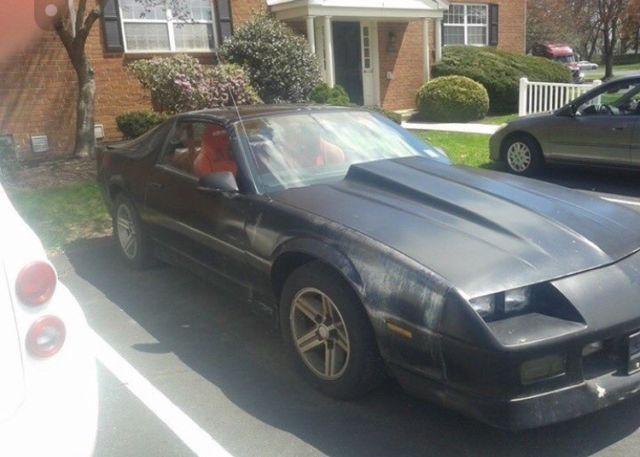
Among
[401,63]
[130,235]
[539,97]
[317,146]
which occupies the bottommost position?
[130,235]

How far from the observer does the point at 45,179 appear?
31.8ft

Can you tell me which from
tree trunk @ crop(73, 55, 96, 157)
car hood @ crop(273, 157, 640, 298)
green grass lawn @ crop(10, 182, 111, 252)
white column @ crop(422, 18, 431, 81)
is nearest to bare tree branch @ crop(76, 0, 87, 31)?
tree trunk @ crop(73, 55, 96, 157)

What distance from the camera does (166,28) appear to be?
44.0ft

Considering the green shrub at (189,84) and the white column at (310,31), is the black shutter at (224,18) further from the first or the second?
the green shrub at (189,84)

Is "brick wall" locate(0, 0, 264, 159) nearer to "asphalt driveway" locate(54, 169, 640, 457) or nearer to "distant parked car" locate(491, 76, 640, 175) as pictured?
"distant parked car" locate(491, 76, 640, 175)

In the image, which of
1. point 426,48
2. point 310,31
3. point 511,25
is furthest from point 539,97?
point 511,25

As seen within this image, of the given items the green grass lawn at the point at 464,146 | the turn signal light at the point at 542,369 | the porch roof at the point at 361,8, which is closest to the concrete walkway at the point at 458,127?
the green grass lawn at the point at 464,146

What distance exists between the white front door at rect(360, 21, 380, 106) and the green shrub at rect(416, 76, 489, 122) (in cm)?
182

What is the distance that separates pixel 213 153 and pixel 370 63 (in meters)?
13.9

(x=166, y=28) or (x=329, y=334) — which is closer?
(x=329, y=334)

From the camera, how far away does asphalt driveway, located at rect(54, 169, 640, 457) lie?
9.72 feet

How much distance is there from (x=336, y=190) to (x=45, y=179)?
23.6 ft

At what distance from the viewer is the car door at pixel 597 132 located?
8070 mm

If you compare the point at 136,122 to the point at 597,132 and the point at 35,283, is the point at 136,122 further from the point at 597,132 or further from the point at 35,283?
the point at 35,283
